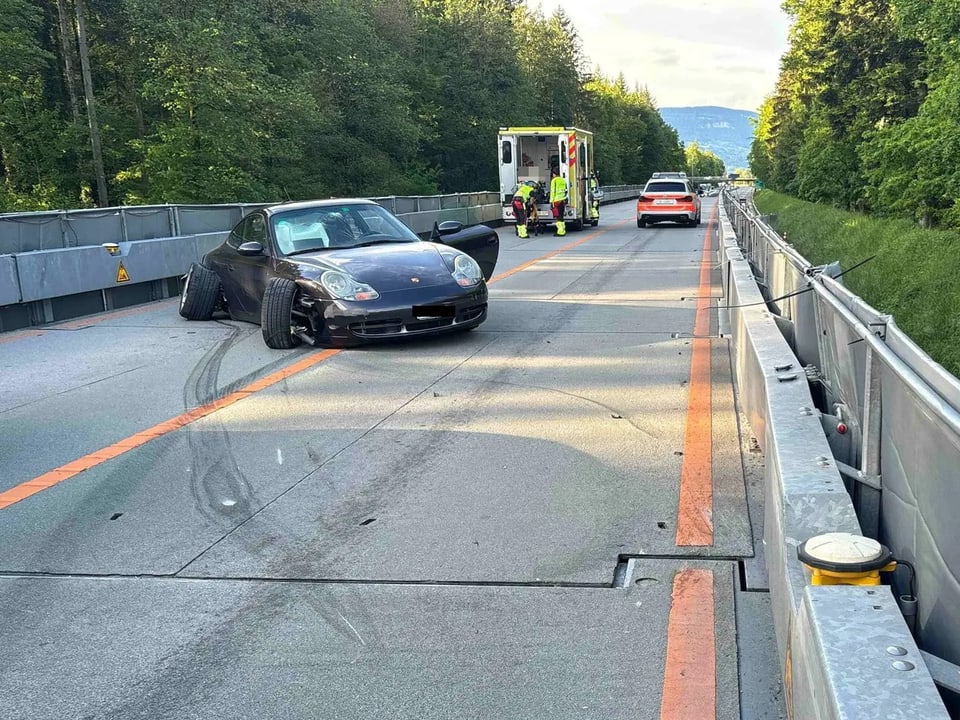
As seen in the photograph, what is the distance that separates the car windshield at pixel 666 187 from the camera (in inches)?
1236

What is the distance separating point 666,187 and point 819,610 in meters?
30.4

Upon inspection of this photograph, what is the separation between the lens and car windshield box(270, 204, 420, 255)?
33.6 feet

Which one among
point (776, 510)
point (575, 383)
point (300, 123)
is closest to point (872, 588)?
point (776, 510)

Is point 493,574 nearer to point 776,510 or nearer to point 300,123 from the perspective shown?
point 776,510

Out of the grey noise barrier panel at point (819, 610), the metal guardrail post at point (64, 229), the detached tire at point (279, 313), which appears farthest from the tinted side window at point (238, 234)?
the grey noise barrier panel at point (819, 610)

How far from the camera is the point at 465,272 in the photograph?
9.70m

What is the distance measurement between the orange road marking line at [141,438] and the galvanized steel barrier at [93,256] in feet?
16.5

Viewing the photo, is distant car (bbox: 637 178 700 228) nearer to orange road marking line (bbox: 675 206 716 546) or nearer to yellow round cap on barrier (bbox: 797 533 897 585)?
orange road marking line (bbox: 675 206 716 546)

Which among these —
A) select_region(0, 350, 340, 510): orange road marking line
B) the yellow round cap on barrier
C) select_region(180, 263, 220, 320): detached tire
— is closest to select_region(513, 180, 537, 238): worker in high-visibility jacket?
select_region(180, 263, 220, 320): detached tire

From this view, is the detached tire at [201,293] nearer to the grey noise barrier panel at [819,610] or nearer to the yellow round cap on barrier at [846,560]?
the grey noise barrier panel at [819,610]

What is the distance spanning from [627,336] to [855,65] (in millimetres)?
33984

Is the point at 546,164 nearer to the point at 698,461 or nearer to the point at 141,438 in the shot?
the point at 141,438

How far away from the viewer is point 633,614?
12.2 feet

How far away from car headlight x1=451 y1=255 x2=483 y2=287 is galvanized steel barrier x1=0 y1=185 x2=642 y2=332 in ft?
19.3
